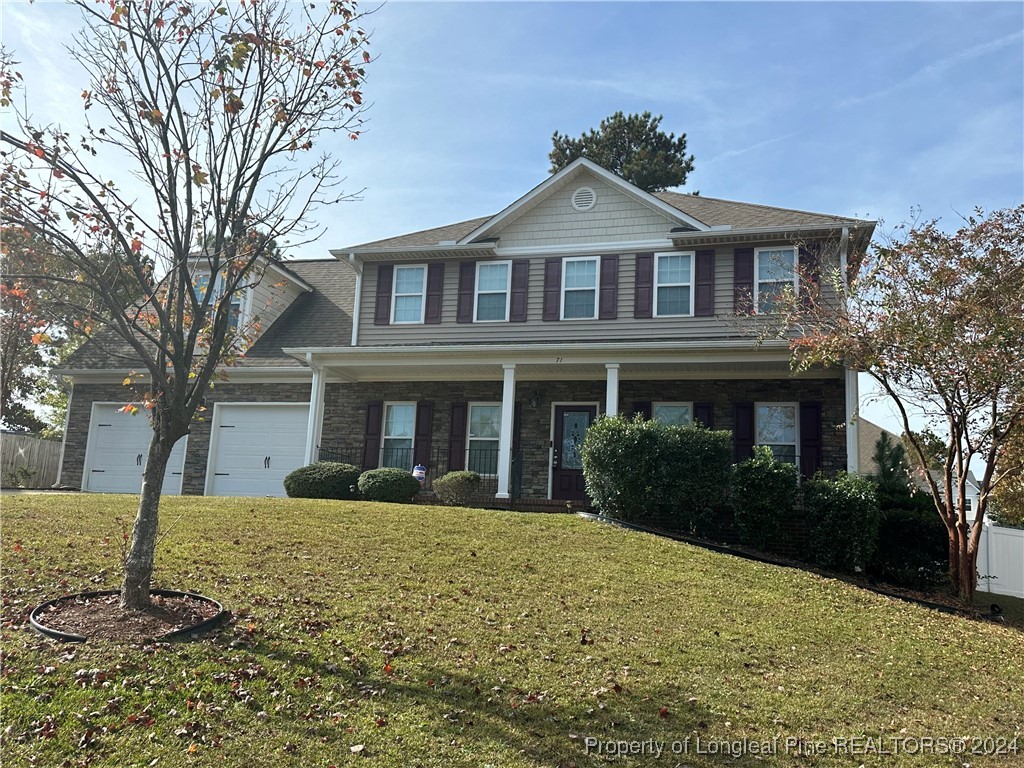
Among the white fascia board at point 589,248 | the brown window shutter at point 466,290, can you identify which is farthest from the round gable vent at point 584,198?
the brown window shutter at point 466,290

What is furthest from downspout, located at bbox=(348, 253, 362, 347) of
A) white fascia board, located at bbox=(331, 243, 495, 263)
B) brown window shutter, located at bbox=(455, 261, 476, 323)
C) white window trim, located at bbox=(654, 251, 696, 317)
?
white window trim, located at bbox=(654, 251, 696, 317)

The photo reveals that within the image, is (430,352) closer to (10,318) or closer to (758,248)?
(758,248)

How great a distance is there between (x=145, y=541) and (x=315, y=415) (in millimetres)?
9625

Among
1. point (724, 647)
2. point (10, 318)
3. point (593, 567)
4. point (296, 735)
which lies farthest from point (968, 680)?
point (10, 318)

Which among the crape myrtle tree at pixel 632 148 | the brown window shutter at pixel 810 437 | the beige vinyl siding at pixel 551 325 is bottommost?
the brown window shutter at pixel 810 437

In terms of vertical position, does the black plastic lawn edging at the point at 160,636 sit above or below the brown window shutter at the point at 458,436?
below

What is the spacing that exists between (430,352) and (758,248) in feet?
22.0

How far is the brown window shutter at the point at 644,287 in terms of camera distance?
15.3m

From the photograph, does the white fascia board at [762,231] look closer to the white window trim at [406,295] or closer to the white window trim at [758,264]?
the white window trim at [758,264]

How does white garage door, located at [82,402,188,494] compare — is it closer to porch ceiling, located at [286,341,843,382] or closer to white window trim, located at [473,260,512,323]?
porch ceiling, located at [286,341,843,382]

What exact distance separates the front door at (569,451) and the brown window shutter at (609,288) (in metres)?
1.96

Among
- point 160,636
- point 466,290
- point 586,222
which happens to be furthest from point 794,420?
point 160,636

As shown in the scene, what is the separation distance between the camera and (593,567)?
8.75m

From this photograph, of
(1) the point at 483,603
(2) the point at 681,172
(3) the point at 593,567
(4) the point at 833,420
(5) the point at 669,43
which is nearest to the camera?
(1) the point at 483,603
